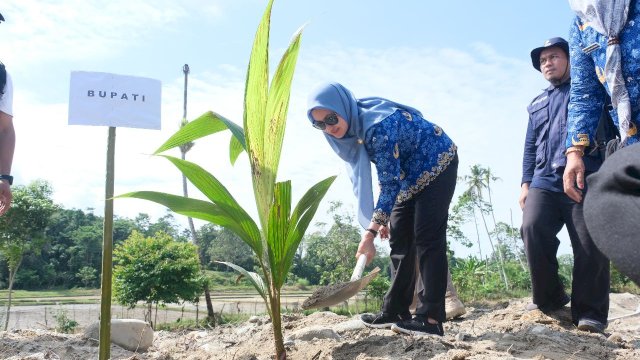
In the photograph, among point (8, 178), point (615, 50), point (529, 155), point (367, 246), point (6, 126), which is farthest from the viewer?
point (529, 155)

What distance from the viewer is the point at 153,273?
1059cm

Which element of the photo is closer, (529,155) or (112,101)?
(112,101)

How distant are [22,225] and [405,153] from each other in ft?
44.9

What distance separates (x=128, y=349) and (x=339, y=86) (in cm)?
258

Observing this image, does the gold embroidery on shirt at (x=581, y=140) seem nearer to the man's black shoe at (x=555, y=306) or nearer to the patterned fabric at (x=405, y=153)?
the patterned fabric at (x=405, y=153)

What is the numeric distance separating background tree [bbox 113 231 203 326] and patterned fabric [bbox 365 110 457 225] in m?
8.39

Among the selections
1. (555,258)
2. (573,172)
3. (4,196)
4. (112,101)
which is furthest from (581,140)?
(4,196)

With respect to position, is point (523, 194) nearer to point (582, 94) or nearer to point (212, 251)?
point (582, 94)

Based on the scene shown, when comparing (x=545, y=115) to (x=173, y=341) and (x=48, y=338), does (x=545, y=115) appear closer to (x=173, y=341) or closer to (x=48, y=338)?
(x=173, y=341)

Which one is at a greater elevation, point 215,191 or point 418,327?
point 215,191

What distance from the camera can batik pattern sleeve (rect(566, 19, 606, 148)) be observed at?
85.4 inches

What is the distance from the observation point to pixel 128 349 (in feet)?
13.7

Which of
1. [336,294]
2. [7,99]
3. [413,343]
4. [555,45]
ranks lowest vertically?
[413,343]

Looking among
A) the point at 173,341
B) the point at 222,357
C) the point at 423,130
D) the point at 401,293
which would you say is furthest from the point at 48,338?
the point at 423,130
